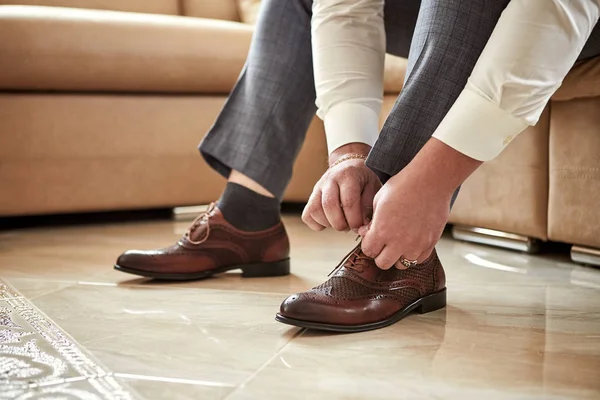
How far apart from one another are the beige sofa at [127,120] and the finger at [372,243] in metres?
0.66

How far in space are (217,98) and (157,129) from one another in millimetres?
173

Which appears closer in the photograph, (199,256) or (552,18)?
(552,18)

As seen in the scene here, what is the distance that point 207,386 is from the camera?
648 mm

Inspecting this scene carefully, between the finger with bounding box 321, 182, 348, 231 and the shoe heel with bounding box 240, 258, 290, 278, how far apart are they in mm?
360

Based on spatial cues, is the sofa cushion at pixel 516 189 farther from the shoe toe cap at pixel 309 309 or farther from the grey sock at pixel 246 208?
the shoe toe cap at pixel 309 309

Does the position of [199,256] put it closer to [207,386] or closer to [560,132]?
[207,386]

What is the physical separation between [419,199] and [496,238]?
30.1 inches

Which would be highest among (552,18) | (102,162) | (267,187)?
(552,18)

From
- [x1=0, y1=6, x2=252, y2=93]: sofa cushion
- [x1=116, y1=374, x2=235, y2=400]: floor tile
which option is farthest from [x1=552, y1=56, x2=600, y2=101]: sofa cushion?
[x1=0, y1=6, x2=252, y2=93]: sofa cushion

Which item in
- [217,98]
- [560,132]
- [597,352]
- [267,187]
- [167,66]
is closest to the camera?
[597,352]

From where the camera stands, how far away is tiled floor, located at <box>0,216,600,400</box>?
65 centimetres

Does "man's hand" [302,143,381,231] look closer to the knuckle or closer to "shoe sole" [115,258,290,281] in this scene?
the knuckle

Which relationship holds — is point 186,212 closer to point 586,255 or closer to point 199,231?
point 199,231

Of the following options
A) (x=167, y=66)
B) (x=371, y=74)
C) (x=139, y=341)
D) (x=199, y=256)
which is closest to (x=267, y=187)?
(x=199, y=256)
